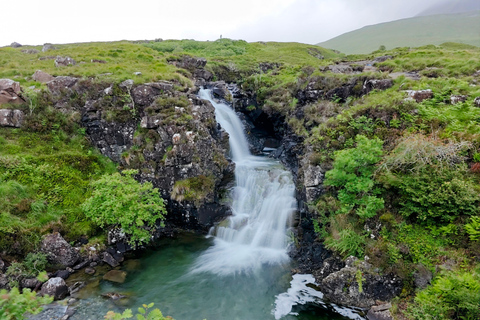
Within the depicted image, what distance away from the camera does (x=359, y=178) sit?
13664 millimetres

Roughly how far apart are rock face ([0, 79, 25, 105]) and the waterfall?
20.1 metres

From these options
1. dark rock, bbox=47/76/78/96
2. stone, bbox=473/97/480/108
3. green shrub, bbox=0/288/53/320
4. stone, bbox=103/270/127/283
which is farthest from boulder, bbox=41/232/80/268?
stone, bbox=473/97/480/108

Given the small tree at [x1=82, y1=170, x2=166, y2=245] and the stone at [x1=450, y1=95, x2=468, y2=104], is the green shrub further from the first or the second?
the stone at [x1=450, y1=95, x2=468, y2=104]

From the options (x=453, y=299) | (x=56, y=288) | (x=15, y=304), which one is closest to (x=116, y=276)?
(x=56, y=288)

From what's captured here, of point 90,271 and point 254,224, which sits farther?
point 254,224

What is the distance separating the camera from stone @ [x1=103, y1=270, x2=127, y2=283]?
14.5 metres

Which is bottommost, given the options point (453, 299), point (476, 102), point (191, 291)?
point (191, 291)

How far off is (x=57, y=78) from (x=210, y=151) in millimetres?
17370

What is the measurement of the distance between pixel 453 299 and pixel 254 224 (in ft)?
40.7

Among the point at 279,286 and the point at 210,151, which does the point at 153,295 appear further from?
the point at 210,151

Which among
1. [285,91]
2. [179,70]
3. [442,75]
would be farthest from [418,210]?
[179,70]

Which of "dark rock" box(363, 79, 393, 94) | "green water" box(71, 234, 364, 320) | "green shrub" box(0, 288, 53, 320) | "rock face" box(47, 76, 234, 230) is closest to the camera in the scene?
"green shrub" box(0, 288, 53, 320)

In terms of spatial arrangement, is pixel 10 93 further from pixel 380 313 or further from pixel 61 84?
pixel 380 313

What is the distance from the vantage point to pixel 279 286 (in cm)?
1426
